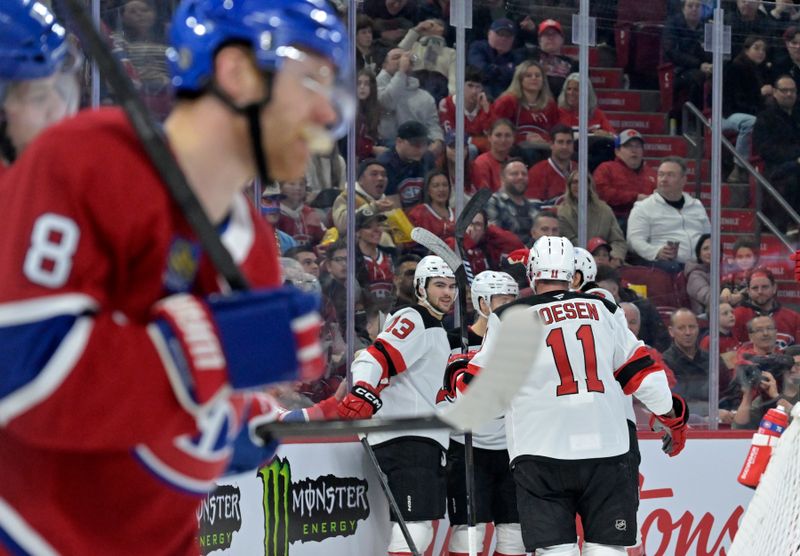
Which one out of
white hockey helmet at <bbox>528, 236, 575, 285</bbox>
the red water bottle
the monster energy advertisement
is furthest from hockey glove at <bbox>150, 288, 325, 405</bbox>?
the monster energy advertisement

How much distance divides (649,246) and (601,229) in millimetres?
274

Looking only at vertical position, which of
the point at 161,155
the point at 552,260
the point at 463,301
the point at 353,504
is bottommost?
the point at 353,504

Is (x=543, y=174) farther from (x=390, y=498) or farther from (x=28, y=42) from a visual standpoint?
(x=28, y=42)

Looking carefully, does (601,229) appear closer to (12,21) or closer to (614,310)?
(614,310)

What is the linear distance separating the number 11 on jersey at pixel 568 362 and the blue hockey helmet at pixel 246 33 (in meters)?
4.09

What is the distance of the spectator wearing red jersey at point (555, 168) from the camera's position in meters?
6.77

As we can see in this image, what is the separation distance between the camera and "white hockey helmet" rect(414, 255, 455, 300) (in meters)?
6.35

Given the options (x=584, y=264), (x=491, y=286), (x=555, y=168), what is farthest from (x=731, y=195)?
(x=491, y=286)

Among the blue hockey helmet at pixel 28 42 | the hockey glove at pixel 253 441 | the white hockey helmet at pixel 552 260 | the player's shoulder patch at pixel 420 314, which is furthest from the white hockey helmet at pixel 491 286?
the hockey glove at pixel 253 441

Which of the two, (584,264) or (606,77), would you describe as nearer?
(584,264)

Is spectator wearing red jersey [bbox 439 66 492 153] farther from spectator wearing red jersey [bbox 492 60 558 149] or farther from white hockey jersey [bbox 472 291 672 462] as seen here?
white hockey jersey [bbox 472 291 672 462]

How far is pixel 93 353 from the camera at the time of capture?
1.15 metres

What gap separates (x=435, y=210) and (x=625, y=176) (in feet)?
3.49

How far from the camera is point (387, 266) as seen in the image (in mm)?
6379
